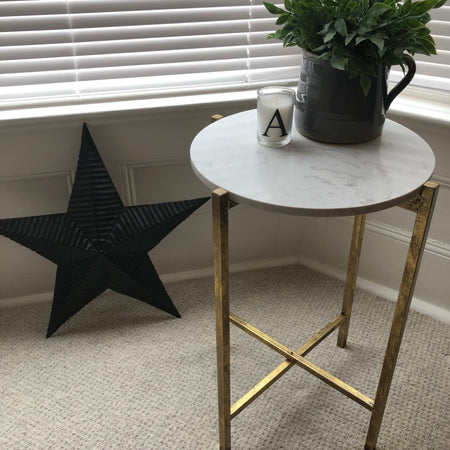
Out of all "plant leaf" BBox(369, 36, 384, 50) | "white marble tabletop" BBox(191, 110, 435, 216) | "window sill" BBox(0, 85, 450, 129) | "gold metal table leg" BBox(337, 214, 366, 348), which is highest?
"plant leaf" BBox(369, 36, 384, 50)

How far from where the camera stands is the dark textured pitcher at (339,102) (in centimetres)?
102

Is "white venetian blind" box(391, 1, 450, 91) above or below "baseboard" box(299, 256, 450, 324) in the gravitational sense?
above

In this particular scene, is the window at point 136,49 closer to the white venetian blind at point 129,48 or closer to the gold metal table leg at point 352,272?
the white venetian blind at point 129,48

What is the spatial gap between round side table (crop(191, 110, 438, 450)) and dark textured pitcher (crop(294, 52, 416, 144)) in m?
0.03

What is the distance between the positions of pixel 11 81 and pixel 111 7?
343 millimetres

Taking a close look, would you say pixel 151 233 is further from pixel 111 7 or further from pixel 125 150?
pixel 111 7

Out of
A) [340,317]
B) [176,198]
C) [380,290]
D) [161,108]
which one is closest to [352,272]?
[340,317]

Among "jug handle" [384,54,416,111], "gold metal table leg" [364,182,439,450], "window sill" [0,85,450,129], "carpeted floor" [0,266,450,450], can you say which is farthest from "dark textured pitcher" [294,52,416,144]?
"carpeted floor" [0,266,450,450]

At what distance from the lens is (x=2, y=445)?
126 centimetres

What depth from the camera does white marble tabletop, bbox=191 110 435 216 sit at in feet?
2.99

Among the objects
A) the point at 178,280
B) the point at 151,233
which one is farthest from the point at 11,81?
the point at 178,280

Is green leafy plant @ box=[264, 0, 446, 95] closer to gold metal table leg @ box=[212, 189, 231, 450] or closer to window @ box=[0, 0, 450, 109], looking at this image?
gold metal table leg @ box=[212, 189, 231, 450]

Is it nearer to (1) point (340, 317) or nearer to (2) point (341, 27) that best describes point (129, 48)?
(2) point (341, 27)

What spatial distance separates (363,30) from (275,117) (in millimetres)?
226
